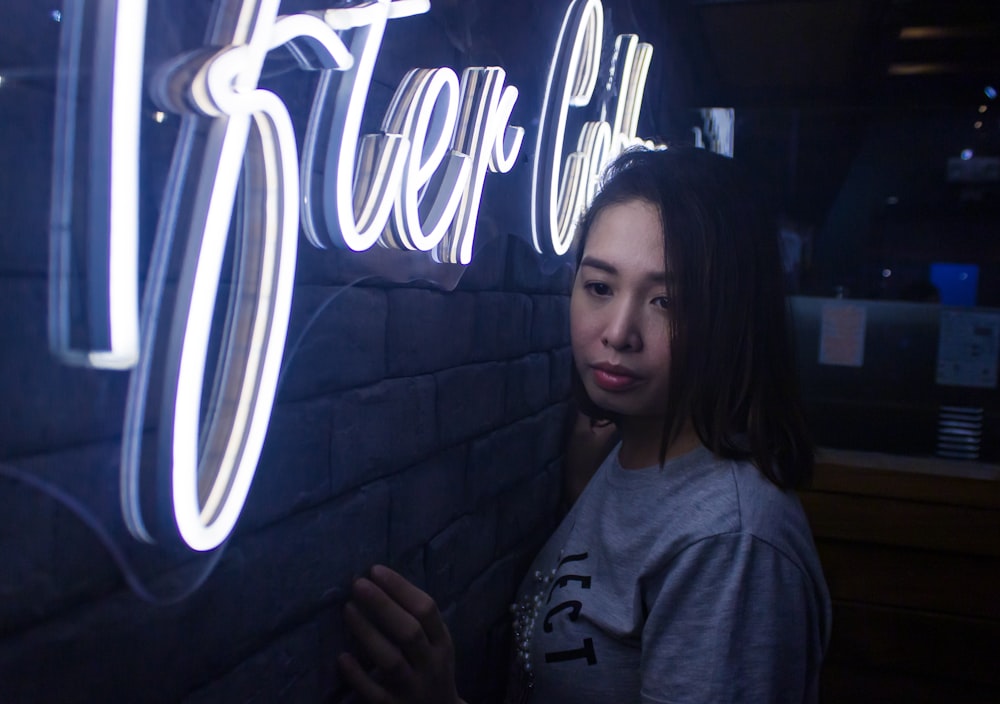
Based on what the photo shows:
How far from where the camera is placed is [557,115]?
1631 mm

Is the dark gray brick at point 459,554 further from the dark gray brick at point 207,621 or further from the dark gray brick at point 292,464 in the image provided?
the dark gray brick at point 292,464

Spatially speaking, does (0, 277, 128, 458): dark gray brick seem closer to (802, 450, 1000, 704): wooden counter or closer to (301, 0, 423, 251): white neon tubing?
(301, 0, 423, 251): white neon tubing

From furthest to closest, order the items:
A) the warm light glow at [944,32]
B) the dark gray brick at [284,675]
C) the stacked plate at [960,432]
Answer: the stacked plate at [960,432] → the warm light glow at [944,32] → the dark gray brick at [284,675]

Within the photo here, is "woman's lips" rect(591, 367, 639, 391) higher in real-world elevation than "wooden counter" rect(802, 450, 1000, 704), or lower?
higher

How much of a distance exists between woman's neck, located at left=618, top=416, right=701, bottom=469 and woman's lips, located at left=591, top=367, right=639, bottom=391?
12 cm

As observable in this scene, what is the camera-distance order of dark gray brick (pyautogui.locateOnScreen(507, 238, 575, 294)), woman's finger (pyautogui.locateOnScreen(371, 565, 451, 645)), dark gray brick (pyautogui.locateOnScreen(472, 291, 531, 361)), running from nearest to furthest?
woman's finger (pyautogui.locateOnScreen(371, 565, 451, 645)), dark gray brick (pyautogui.locateOnScreen(472, 291, 531, 361)), dark gray brick (pyautogui.locateOnScreen(507, 238, 575, 294))

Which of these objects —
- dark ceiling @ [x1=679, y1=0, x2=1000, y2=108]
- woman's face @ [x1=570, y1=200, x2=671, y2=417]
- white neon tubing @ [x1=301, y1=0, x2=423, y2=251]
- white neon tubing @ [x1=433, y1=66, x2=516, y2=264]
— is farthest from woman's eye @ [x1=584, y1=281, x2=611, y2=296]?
dark ceiling @ [x1=679, y1=0, x2=1000, y2=108]

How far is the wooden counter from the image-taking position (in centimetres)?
258

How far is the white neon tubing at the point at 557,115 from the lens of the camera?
1604 mm

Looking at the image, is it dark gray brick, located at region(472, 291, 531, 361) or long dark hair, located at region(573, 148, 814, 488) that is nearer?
long dark hair, located at region(573, 148, 814, 488)

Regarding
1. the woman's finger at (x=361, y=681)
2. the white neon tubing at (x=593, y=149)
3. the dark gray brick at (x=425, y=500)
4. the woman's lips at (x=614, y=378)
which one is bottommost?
the woman's finger at (x=361, y=681)

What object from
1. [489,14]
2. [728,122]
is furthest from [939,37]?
[489,14]

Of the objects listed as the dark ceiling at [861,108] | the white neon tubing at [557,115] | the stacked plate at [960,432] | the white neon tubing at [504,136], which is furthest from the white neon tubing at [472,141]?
the stacked plate at [960,432]

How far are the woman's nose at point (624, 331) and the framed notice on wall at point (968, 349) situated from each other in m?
2.82
